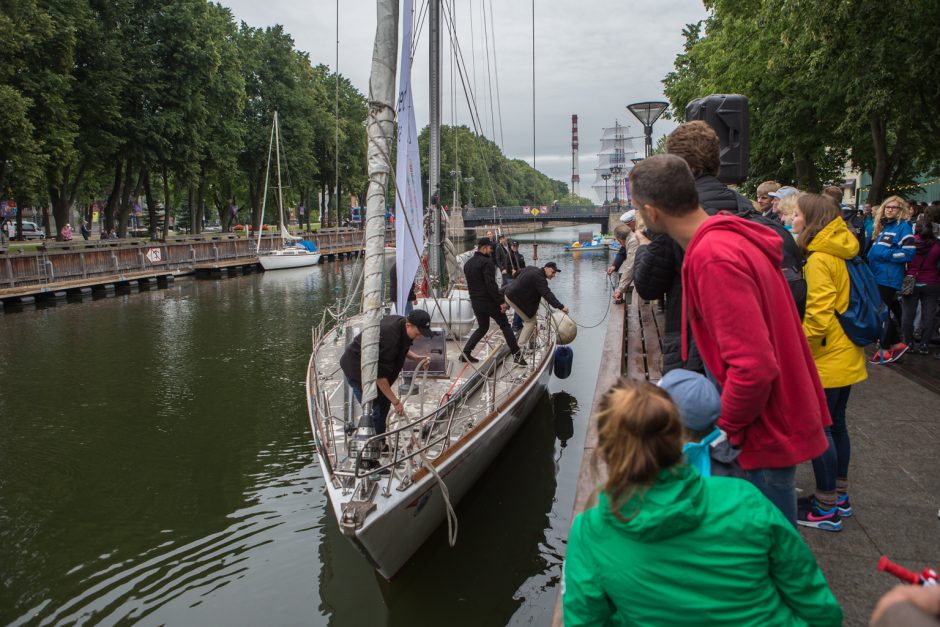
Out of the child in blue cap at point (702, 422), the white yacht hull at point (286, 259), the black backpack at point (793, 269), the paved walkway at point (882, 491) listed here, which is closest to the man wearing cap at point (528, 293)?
the paved walkway at point (882, 491)

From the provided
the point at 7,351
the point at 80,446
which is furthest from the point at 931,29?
the point at 7,351

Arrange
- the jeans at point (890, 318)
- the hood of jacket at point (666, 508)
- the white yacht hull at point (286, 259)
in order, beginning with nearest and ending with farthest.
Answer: the hood of jacket at point (666, 508) → the jeans at point (890, 318) → the white yacht hull at point (286, 259)

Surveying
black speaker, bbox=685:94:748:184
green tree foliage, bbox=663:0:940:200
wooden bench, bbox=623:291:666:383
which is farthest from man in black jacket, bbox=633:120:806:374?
green tree foliage, bbox=663:0:940:200

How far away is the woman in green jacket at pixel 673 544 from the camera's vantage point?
1926mm

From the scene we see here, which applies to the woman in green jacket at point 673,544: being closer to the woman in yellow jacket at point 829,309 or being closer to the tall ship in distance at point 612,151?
the woman in yellow jacket at point 829,309

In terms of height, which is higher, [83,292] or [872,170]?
[872,170]

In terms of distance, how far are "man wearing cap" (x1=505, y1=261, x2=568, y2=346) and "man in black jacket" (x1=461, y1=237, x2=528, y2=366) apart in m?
0.53

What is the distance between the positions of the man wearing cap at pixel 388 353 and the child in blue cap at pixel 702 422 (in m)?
4.28

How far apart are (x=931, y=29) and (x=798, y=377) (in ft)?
40.9

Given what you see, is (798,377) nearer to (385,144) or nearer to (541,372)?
(385,144)

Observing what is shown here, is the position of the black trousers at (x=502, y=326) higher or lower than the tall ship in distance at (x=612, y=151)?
lower

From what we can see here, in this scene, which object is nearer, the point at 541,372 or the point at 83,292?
the point at 541,372

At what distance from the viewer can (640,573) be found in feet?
6.51

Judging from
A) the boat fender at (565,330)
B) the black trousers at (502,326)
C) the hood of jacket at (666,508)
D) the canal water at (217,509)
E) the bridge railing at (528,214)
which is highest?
the bridge railing at (528,214)
